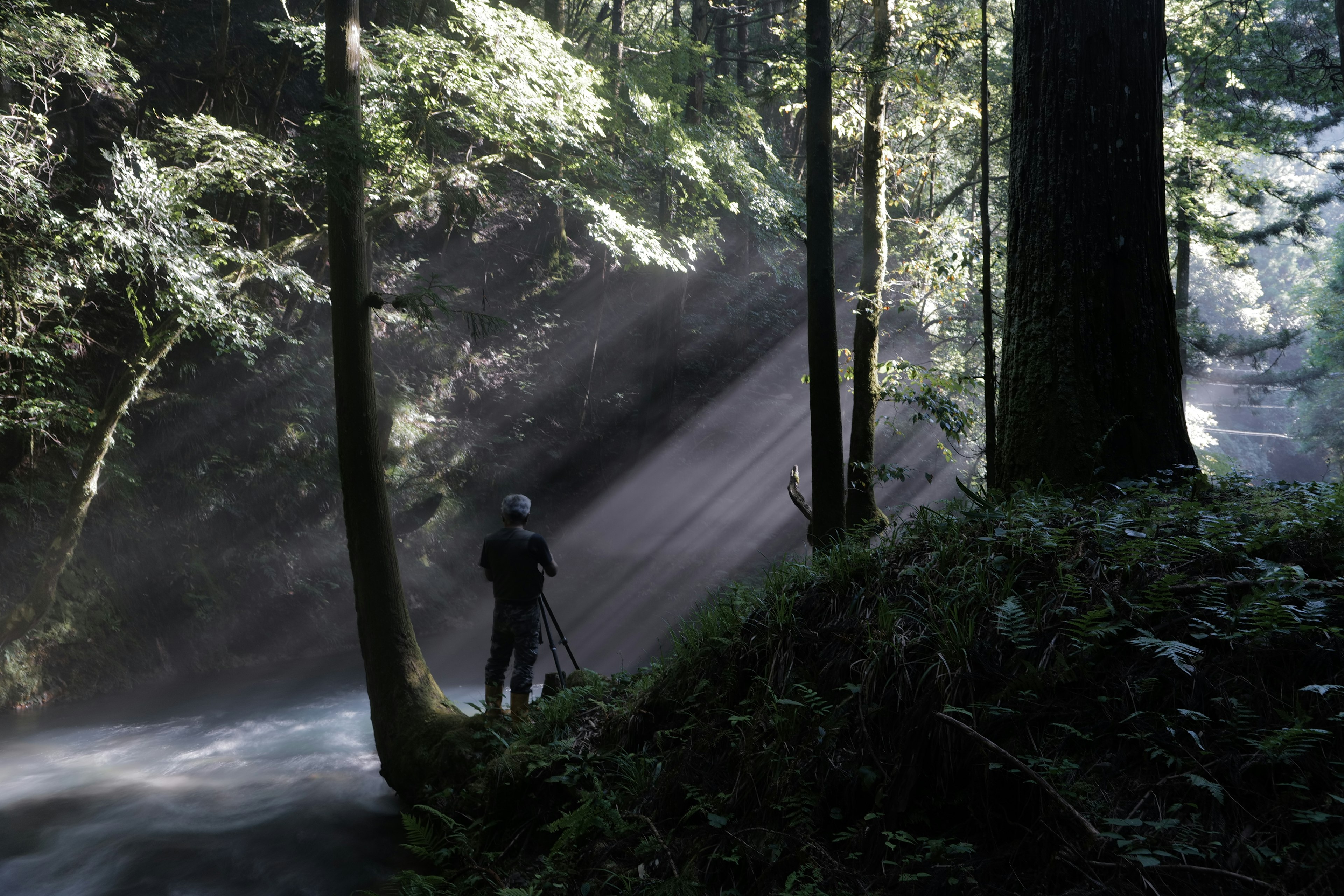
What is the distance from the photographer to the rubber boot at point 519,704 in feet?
20.5

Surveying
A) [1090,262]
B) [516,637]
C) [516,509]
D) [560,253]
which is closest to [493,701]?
[516,637]

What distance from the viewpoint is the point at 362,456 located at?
277 inches

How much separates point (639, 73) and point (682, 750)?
14.3 m

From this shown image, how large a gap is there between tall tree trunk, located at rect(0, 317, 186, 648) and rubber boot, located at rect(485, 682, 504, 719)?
6782 millimetres

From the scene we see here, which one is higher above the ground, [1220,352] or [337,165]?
[337,165]

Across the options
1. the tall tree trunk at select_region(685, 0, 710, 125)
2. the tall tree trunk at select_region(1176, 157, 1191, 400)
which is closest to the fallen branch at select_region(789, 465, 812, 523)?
the tall tree trunk at select_region(1176, 157, 1191, 400)

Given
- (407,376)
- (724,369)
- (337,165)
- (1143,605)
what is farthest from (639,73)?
(1143,605)

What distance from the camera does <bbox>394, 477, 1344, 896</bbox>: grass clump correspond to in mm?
2166

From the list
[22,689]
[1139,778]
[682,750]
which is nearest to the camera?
[1139,778]

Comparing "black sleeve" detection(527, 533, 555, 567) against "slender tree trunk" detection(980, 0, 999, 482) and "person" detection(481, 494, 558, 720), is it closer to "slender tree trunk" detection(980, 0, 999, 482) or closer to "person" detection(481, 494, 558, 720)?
"person" detection(481, 494, 558, 720)

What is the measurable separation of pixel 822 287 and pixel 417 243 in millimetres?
14201

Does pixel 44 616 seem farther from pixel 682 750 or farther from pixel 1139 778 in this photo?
pixel 1139 778

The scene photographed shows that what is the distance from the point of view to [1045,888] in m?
2.20

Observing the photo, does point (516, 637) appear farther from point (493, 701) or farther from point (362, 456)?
point (362, 456)
